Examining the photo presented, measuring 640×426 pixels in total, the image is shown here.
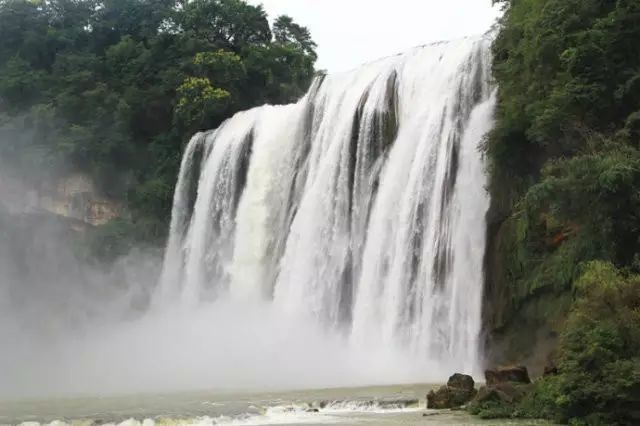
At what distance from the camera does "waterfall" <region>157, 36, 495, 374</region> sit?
22672 millimetres

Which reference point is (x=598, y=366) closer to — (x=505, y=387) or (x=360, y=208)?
(x=505, y=387)

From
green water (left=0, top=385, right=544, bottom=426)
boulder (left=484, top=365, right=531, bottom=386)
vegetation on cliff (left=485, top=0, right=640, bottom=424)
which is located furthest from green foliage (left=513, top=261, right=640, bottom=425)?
boulder (left=484, top=365, right=531, bottom=386)

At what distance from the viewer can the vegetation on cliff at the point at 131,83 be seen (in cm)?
4331

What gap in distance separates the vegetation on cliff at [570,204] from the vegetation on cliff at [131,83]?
22821 millimetres

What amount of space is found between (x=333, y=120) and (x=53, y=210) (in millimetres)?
17742

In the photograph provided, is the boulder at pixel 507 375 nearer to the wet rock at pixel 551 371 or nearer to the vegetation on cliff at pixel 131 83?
the wet rock at pixel 551 371

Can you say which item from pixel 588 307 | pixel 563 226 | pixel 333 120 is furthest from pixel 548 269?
pixel 333 120

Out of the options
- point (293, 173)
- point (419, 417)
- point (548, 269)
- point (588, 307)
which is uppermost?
point (293, 173)

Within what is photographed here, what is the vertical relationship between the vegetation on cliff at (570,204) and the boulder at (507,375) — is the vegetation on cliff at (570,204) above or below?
above

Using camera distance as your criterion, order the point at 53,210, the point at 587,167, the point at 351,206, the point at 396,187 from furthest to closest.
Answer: the point at 53,210, the point at 351,206, the point at 396,187, the point at 587,167

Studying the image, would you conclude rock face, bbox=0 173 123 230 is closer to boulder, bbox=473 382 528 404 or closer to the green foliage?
boulder, bbox=473 382 528 404

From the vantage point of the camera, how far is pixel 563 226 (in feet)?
66.3

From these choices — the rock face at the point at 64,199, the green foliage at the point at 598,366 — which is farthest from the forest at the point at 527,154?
the rock face at the point at 64,199

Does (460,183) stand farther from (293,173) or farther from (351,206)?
(293,173)
